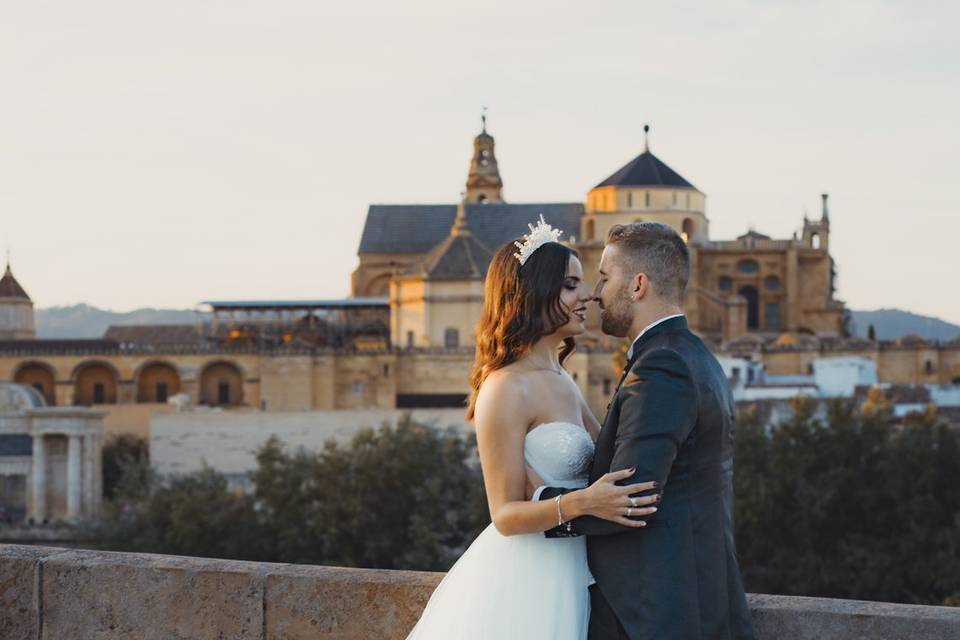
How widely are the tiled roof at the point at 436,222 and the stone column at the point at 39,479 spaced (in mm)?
24863

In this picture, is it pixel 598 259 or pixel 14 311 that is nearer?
pixel 598 259

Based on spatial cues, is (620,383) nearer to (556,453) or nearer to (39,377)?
(556,453)

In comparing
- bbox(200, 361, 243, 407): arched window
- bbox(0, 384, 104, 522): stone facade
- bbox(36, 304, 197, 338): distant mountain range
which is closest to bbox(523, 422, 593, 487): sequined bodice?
bbox(0, 384, 104, 522): stone facade

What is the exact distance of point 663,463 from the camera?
4355 mm

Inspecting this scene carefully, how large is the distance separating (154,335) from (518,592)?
2740 inches

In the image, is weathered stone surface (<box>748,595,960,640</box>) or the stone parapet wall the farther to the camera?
the stone parapet wall

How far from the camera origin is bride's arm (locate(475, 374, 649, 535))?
4656mm

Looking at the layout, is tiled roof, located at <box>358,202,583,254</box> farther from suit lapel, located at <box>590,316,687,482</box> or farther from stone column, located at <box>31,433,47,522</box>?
suit lapel, located at <box>590,316,687,482</box>

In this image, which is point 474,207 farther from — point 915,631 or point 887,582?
point 915,631

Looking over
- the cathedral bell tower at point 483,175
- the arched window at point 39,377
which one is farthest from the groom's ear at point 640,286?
the cathedral bell tower at point 483,175

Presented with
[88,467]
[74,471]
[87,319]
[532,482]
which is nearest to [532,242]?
[532,482]

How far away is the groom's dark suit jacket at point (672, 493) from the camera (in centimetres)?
437

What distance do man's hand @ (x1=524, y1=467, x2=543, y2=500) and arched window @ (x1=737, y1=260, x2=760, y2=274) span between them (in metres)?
64.0

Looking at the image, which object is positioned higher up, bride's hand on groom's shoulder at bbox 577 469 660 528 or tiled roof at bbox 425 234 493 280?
tiled roof at bbox 425 234 493 280
